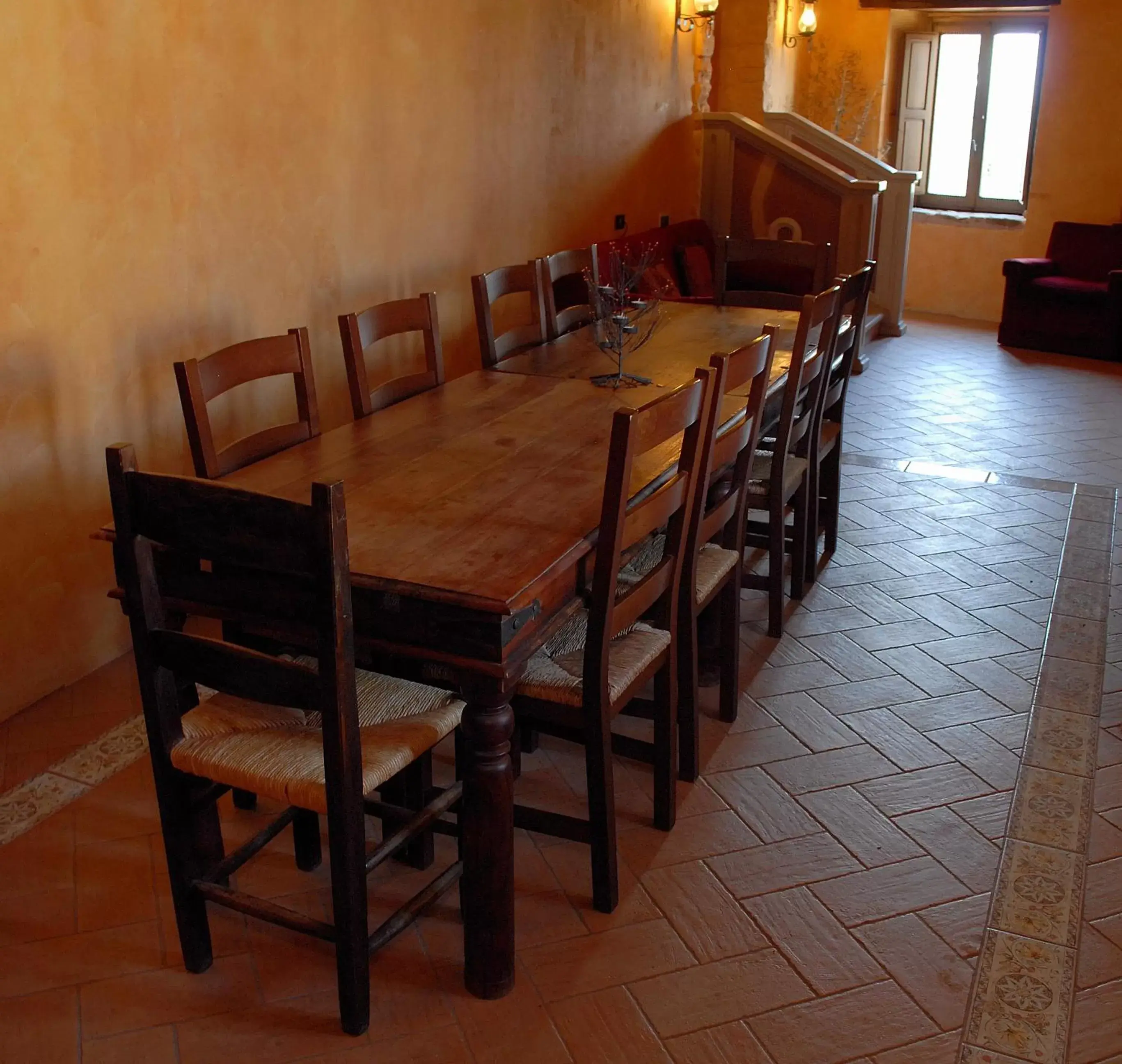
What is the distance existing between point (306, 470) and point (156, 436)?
3.78 feet

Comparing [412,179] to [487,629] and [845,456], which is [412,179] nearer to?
[845,456]

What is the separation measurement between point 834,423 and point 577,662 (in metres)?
2.21

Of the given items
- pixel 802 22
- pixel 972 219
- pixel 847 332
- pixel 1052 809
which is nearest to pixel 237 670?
pixel 1052 809

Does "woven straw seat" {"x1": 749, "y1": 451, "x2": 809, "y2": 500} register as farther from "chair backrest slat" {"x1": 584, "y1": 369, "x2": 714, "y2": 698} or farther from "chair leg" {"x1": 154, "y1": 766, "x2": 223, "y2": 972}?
"chair leg" {"x1": 154, "y1": 766, "x2": 223, "y2": 972}

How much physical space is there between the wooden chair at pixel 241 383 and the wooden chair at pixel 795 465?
1.20 metres

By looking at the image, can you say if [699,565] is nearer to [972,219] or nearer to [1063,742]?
[1063,742]

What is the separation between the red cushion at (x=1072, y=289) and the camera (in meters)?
7.71

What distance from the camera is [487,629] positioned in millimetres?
1910

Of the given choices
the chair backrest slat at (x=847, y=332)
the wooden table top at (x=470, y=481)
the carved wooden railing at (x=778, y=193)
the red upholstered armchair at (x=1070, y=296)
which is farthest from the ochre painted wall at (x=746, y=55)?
the wooden table top at (x=470, y=481)

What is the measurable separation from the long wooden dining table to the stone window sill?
7359 mm

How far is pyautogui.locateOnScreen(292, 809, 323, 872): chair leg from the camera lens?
2.48 meters

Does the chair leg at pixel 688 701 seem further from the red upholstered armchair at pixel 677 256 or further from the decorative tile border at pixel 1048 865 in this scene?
the red upholstered armchair at pixel 677 256

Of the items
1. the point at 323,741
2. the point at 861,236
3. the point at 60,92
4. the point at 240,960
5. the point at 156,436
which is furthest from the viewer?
the point at 861,236

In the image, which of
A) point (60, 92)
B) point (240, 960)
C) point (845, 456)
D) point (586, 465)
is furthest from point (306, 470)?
point (845, 456)
